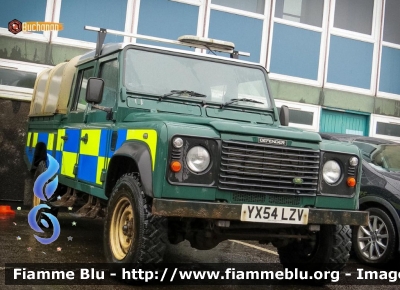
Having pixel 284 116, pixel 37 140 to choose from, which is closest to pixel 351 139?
pixel 284 116

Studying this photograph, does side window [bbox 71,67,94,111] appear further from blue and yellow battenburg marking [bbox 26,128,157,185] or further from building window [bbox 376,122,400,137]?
building window [bbox 376,122,400,137]

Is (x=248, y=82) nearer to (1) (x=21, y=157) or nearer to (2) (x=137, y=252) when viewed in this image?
(2) (x=137, y=252)

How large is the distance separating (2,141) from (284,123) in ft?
20.1

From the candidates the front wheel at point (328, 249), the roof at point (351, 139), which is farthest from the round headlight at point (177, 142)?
the roof at point (351, 139)

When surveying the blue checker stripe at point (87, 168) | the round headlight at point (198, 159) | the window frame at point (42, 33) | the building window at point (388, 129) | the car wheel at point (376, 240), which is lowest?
the car wheel at point (376, 240)

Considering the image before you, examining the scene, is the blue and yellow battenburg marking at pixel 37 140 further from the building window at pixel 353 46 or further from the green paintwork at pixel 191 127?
the building window at pixel 353 46

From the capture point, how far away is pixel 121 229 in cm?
507

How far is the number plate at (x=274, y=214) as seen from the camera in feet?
15.1

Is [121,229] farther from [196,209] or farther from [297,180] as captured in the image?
[297,180]

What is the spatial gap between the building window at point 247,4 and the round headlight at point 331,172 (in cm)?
810

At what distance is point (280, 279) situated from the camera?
5.71 meters

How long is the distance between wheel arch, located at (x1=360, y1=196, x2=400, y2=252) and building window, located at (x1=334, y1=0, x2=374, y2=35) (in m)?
7.55

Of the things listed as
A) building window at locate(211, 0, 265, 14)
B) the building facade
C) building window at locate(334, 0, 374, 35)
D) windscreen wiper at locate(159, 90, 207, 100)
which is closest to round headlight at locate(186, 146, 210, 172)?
windscreen wiper at locate(159, 90, 207, 100)

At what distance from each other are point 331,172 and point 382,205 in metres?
2.14
